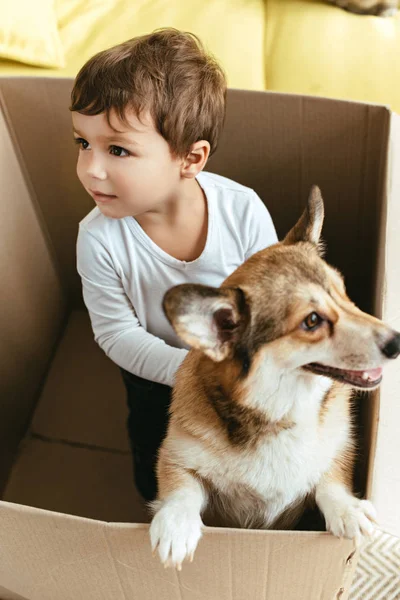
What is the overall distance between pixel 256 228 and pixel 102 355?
0.70 m

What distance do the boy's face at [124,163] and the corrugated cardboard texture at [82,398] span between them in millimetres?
713

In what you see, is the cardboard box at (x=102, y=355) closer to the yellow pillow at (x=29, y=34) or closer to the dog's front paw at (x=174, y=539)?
the dog's front paw at (x=174, y=539)

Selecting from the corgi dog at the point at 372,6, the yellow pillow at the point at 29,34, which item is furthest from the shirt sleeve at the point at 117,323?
the corgi dog at the point at 372,6

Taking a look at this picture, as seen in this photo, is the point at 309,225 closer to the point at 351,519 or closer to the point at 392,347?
the point at 392,347

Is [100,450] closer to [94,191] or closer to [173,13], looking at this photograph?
[94,191]

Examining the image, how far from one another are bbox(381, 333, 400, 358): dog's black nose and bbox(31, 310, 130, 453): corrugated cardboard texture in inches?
37.5

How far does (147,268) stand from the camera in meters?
1.24

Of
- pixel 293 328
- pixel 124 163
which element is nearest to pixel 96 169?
pixel 124 163

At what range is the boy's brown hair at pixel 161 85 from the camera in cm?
102

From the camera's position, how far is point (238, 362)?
88 cm

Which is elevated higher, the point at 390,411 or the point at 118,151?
the point at 118,151

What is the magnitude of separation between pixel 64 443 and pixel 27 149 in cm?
76

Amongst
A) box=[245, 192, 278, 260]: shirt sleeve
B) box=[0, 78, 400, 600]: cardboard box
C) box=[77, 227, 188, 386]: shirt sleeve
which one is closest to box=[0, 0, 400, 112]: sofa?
box=[0, 78, 400, 600]: cardboard box

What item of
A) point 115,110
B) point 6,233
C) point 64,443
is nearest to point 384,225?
point 115,110
